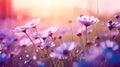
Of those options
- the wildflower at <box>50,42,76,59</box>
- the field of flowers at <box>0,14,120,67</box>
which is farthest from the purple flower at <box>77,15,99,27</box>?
the wildflower at <box>50,42,76,59</box>

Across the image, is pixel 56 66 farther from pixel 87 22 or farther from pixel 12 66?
pixel 12 66

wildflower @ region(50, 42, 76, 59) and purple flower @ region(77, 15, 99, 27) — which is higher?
purple flower @ region(77, 15, 99, 27)

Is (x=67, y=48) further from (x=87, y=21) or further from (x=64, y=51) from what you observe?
(x=87, y=21)

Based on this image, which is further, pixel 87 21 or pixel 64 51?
pixel 87 21

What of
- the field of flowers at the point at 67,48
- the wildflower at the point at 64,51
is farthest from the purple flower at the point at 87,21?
the wildflower at the point at 64,51

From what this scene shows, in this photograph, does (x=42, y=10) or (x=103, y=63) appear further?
(x=42, y=10)

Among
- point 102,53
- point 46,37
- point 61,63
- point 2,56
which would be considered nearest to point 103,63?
point 102,53

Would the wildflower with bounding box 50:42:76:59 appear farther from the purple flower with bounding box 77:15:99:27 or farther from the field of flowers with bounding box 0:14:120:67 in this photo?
the purple flower with bounding box 77:15:99:27

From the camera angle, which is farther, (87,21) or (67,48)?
(87,21)

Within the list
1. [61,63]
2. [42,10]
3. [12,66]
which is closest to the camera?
[61,63]

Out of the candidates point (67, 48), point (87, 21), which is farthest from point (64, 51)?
point (87, 21)

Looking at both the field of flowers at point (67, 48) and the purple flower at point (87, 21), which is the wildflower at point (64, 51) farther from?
the purple flower at point (87, 21)
